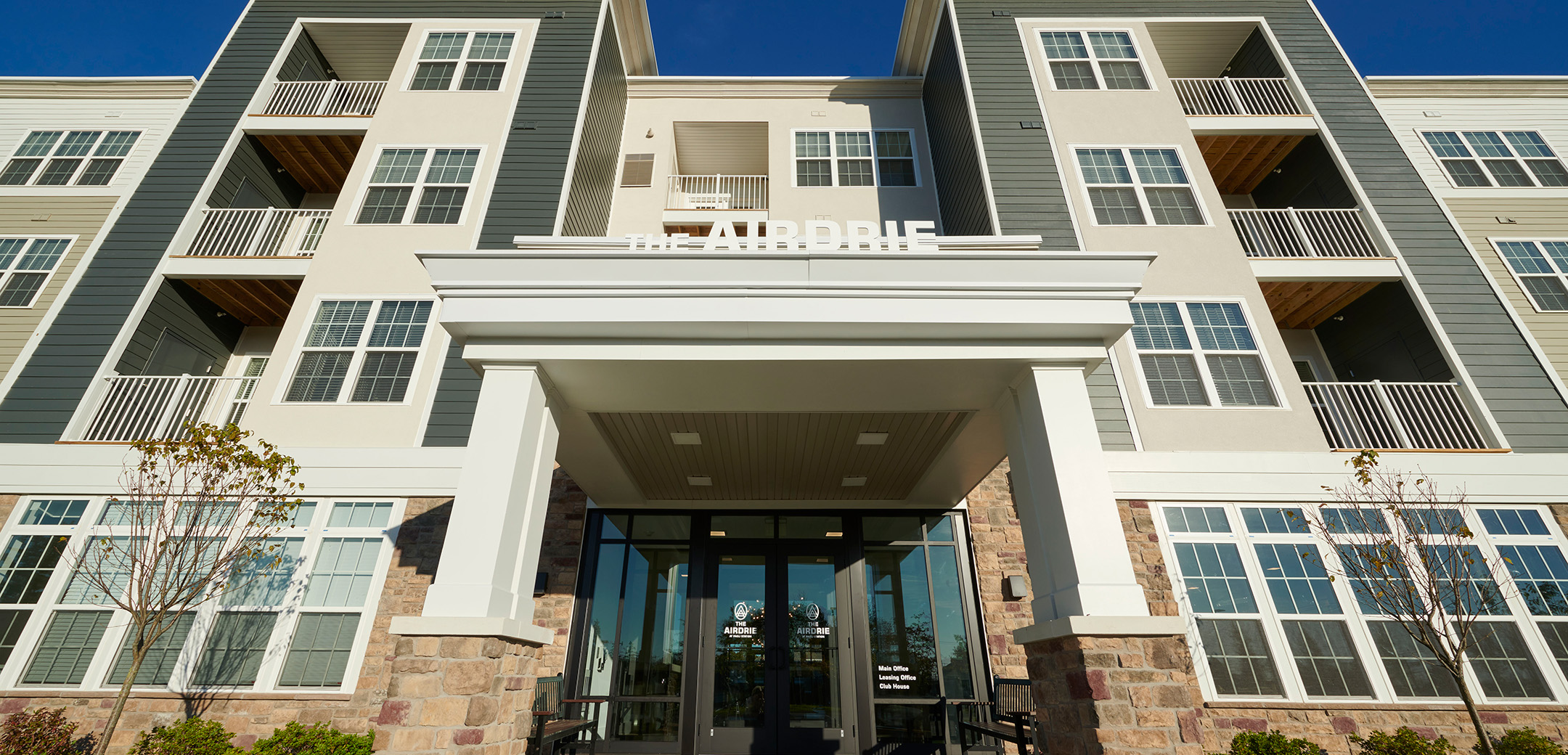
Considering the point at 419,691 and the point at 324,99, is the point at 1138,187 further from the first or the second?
the point at 324,99

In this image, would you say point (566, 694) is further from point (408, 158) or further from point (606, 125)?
point (606, 125)

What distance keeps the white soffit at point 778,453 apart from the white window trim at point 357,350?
11.1 ft

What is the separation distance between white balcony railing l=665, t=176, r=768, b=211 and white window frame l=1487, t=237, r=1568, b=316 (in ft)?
39.9

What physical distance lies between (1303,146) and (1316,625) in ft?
27.8

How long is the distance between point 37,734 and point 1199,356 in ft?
44.7

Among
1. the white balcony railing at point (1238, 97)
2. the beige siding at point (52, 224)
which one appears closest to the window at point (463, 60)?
the beige siding at point (52, 224)

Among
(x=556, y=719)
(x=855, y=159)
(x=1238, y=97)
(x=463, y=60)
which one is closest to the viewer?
(x=556, y=719)

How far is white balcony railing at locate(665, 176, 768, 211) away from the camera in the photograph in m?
13.6

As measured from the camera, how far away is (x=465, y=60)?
12.0 meters

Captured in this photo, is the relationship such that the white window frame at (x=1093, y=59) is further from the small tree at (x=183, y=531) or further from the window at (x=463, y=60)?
the small tree at (x=183, y=531)

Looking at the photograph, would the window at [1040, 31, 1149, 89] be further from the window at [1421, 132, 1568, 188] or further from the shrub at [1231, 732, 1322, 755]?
the shrub at [1231, 732, 1322, 755]

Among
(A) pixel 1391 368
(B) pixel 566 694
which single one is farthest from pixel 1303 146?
(B) pixel 566 694

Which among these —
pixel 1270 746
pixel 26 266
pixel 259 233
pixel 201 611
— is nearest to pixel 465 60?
pixel 259 233

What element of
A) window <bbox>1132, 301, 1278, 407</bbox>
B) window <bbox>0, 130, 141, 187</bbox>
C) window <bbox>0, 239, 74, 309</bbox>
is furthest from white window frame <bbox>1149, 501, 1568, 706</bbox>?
window <bbox>0, 130, 141, 187</bbox>
